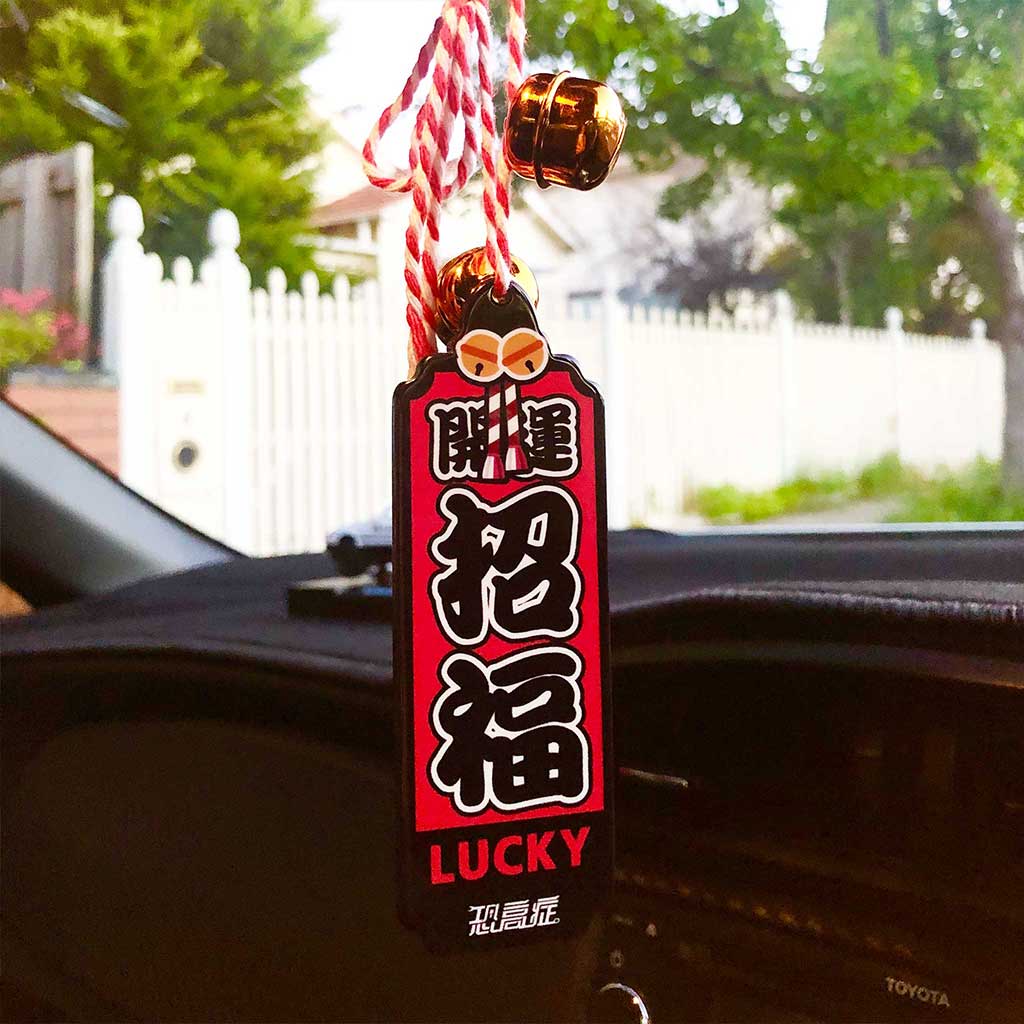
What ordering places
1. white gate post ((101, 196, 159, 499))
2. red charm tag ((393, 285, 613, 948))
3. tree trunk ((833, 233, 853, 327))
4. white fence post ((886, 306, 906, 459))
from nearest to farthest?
red charm tag ((393, 285, 613, 948)), tree trunk ((833, 233, 853, 327)), white fence post ((886, 306, 906, 459)), white gate post ((101, 196, 159, 499))

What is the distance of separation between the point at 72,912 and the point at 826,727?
47 cm

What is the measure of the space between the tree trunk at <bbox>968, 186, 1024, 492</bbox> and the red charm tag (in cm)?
189

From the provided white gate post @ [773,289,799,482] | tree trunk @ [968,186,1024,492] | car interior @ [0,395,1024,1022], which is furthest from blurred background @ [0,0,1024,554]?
car interior @ [0,395,1024,1022]

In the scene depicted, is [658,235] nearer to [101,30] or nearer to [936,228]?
[936,228]

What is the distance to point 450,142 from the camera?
1.14 feet

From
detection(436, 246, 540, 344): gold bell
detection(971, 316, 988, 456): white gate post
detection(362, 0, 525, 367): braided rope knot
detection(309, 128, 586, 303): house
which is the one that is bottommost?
detection(436, 246, 540, 344): gold bell

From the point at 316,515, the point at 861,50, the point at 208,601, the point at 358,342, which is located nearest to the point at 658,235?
the point at 861,50

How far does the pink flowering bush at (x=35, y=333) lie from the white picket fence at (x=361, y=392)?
15 centimetres

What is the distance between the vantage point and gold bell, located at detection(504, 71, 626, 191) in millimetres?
323

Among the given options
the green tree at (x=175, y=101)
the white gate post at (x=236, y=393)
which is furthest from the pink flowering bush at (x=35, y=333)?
the white gate post at (x=236, y=393)

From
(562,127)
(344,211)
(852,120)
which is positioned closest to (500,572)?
(562,127)

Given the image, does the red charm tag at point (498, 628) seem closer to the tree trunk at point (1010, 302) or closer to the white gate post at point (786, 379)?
the tree trunk at point (1010, 302)

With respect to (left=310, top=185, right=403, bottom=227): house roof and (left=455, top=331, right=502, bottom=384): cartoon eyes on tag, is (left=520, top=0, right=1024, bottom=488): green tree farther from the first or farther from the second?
(left=455, top=331, right=502, bottom=384): cartoon eyes on tag

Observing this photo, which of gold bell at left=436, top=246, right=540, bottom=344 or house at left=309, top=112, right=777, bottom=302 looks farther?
house at left=309, top=112, right=777, bottom=302
